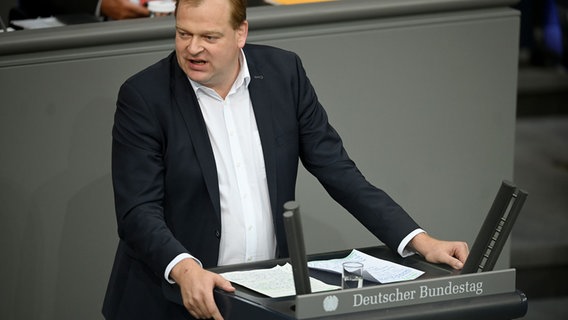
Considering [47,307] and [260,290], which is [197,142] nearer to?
[260,290]

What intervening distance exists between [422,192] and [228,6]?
5.47 ft

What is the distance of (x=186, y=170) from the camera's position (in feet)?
9.05

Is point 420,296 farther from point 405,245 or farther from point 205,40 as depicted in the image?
point 205,40

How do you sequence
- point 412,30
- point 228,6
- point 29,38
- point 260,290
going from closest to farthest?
1. point 260,290
2. point 228,6
3. point 29,38
4. point 412,30

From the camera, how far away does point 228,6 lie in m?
2.71

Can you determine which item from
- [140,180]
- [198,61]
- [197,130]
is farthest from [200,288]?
[198,61]

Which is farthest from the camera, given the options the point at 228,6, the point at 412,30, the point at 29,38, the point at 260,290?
the point at 412,30

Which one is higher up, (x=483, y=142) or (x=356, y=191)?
(x=356, y=191)

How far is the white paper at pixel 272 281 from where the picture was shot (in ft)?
7.98

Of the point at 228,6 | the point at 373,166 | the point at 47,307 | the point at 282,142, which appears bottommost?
the point at 47,307

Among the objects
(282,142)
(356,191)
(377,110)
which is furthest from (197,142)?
(377,110)

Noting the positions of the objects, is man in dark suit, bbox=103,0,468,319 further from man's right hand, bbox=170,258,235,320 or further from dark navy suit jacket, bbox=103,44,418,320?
man's right hand, bbox=170,258,235,320

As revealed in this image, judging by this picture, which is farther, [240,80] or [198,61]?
[240,80]

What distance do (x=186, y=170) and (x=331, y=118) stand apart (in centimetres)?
135
